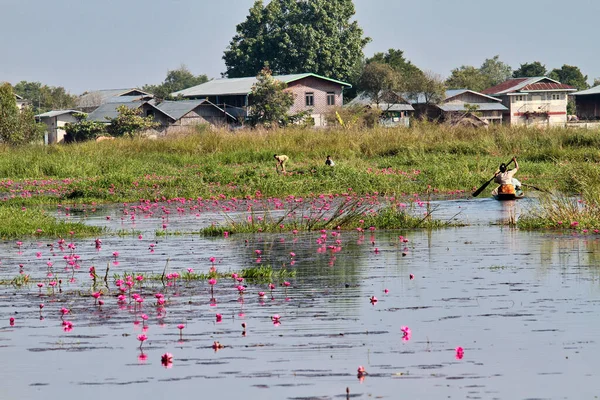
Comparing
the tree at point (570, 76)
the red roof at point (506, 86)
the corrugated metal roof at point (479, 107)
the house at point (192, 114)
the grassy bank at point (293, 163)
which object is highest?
the tree at point (570, 76)

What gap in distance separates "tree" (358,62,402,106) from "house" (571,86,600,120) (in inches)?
667

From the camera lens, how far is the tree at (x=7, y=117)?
54.3 metres

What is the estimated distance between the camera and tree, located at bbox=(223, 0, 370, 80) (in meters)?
96.2

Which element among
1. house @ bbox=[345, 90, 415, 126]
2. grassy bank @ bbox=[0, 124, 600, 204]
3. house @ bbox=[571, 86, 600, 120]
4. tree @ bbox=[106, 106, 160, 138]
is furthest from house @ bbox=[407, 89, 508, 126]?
grassy bank @ bbox=[0, 124, 600, 204]

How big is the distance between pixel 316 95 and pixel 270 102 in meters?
9.38

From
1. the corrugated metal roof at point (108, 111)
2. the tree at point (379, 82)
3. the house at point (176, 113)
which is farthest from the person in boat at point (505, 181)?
the tree at point (379, 82)

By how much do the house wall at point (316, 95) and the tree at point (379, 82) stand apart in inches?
150

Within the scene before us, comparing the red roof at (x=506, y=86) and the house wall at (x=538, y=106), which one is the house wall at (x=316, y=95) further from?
the red roof at (x=506, y=86)

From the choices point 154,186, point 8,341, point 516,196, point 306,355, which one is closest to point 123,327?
point 8,341

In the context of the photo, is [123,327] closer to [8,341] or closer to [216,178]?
[8,341]

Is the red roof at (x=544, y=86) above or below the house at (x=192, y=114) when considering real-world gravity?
above

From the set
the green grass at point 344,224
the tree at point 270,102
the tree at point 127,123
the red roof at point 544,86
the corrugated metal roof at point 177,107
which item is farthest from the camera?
the red roof at point 544,86

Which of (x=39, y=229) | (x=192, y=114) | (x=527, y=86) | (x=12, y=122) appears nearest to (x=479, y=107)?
(x=527, y=86)

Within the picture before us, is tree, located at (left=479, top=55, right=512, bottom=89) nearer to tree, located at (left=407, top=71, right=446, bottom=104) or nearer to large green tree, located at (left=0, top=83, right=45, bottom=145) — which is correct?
tree, located at (left=407, top=71, right=446, bottom=104)
